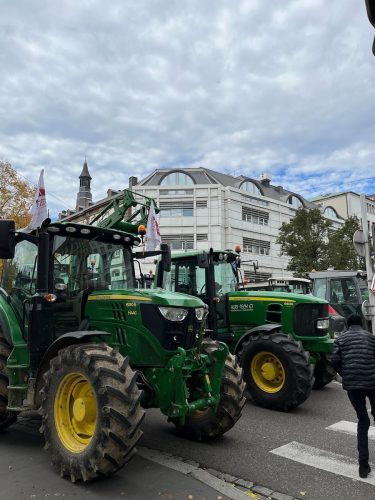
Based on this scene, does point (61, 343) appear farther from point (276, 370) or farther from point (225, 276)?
point (225, 276)

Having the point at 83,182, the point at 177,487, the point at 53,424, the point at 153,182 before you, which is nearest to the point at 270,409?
the point at 177,487

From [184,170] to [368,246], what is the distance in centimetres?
3818

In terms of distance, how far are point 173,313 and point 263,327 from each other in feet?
11.0

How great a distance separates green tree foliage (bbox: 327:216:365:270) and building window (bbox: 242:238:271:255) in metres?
16.3

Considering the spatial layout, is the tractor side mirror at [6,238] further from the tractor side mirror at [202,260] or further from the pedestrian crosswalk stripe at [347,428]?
the pedestrian crosswalk stripe at [347,428]

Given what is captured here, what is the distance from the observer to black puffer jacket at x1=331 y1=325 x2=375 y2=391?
14.9 feet

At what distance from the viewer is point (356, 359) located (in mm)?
4625

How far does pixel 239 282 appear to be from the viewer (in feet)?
30.2

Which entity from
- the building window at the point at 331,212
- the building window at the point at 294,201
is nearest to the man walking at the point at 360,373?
the building window at the point at 294,201

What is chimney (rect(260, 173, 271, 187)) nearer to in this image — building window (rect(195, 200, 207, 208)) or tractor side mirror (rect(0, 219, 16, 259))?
building window (rect(195, 200, 207, 208))

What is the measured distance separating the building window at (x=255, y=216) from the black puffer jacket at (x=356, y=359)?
4135cm

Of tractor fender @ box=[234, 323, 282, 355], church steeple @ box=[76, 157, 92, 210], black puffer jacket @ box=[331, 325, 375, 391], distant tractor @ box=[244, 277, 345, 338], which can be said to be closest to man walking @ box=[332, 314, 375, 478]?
black puffer jacket @ box=[331, 325, 375, 391]

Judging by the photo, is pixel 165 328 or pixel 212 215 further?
pixel 212 215

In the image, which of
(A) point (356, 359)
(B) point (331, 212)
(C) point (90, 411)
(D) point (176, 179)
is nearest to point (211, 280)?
(A) point (356, 359)
